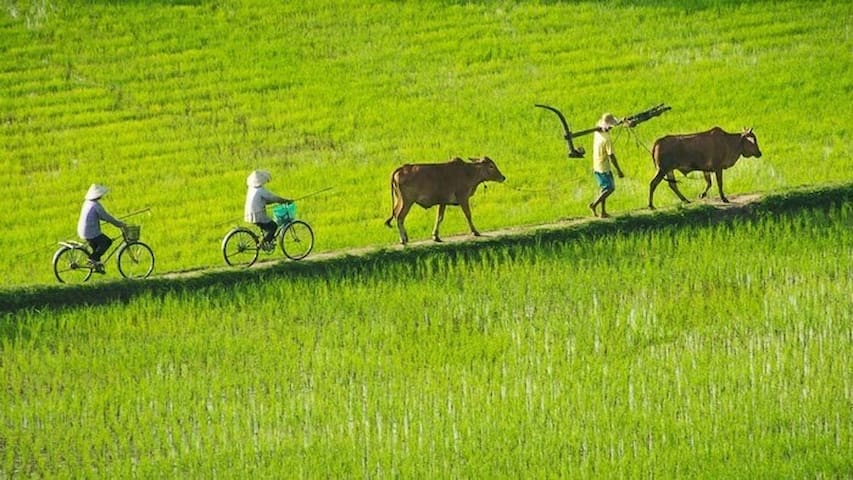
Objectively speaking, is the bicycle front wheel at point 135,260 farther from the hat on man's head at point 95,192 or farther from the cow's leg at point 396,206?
the cow's leg at point 396,206

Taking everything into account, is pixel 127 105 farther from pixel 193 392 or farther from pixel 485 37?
pixel 193 392

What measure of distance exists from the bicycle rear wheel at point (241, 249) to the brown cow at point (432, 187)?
122 cm

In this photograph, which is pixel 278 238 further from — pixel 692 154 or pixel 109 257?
pixel 692 154

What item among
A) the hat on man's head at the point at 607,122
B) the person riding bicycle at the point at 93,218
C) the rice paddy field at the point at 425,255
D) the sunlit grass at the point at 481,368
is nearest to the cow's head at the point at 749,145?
the rice paddy field at the point at 425,255

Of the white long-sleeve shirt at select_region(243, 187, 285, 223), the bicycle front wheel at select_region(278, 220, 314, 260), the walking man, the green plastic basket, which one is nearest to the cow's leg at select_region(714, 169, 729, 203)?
the walking man

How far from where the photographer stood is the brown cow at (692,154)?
59.1 feet

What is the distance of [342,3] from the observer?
27.0 m

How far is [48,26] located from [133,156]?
16.9 ft

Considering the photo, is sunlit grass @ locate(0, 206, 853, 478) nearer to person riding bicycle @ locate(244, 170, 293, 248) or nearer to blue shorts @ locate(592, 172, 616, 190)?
blue shorts @ locate(592, 172, 616, 190)

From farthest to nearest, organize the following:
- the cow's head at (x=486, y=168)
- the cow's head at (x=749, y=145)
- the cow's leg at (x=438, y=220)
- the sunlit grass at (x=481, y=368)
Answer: the cow's head at (x=749, y=145)
the cow's head at (x=486, y=168)
the cow's leg at (x=438, y=220)
the sunlit grass at (x=481, y=368)

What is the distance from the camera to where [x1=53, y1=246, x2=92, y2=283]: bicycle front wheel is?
16.4 m

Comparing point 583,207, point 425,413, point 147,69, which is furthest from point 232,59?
point 425,413

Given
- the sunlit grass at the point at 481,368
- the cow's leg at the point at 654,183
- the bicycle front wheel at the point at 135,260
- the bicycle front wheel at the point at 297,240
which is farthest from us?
the cow's leg at the point at 654,183

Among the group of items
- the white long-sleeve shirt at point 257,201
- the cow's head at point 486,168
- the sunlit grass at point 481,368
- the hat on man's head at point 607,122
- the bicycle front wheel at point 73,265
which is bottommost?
the sunlit grass at point 481,368
